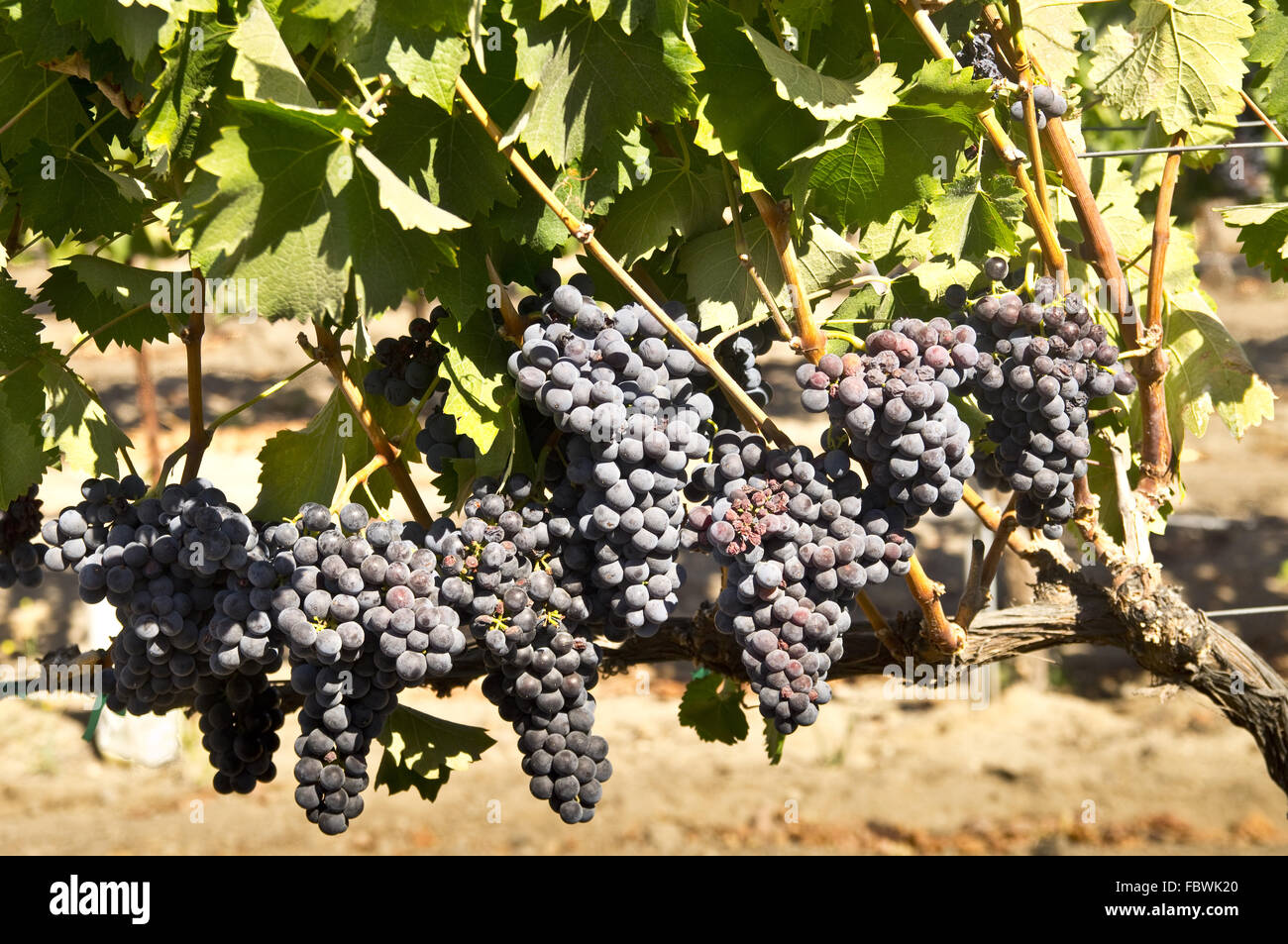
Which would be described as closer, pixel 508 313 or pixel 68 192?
pixel 508 313

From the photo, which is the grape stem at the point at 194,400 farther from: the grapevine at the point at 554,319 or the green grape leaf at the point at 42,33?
the green grape leaf at the point at 42,33

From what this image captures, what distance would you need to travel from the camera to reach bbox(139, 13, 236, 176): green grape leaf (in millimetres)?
1269

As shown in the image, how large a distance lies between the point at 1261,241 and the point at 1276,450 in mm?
7568

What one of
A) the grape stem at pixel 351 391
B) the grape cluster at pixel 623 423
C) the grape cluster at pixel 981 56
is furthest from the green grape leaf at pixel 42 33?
the grape cluster at pixel 981 56

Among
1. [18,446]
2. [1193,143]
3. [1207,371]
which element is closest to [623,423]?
[18,446]

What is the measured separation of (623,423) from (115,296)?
0.85 m

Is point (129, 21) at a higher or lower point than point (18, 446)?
higher

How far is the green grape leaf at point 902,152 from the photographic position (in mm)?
1362

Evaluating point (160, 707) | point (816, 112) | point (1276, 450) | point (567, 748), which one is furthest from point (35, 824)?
point (1276, 450)

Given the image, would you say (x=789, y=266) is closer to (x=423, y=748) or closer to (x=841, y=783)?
(x=423, y=748)

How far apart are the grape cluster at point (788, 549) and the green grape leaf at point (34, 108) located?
103 cm

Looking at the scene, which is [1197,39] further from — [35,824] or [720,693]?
[35,824]

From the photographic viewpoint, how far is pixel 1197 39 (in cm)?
174

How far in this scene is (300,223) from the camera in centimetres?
125
